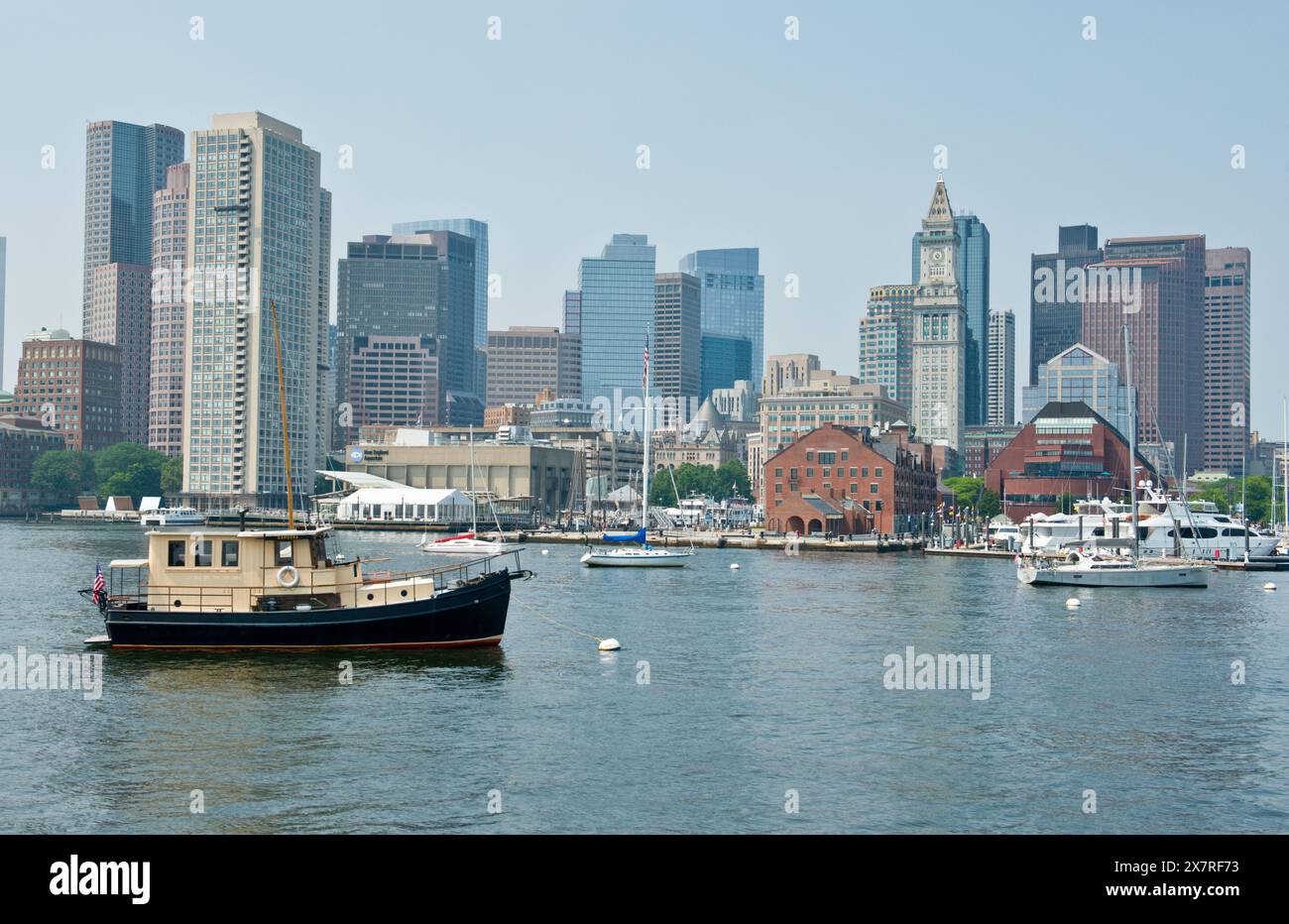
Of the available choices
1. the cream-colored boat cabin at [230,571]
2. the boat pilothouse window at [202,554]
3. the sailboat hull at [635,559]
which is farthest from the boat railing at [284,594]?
the sailboat hull at [635,559]

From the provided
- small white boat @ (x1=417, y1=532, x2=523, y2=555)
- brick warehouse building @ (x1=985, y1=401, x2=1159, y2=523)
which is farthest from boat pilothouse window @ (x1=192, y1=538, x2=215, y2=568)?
brick warehouse building @ (x1=985, y1=401, x2=1159, y2=523)

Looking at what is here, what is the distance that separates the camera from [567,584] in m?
88.7

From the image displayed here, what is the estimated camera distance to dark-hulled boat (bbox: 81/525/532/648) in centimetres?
4731

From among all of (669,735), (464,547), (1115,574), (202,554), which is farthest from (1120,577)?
(464,547)

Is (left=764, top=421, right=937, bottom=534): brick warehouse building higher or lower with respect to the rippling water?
higher

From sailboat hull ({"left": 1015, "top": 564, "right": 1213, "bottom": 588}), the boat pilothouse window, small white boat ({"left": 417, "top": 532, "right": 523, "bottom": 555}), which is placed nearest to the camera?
the boat pilothouse window

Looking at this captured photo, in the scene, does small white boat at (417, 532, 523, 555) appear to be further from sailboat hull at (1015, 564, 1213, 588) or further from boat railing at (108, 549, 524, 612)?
boat railing at (108, 549, 524, 612)

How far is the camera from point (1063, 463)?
187 metres

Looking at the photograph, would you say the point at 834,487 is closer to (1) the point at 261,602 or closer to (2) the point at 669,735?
(1) the point at 261,602

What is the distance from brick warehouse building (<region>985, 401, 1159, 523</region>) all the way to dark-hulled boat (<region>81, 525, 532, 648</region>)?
148265 millimetres

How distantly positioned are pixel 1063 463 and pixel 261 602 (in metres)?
158

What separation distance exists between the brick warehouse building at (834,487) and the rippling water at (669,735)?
104162 mm

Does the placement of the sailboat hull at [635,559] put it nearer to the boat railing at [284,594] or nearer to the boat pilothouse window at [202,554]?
the boat railing at [284,594]
